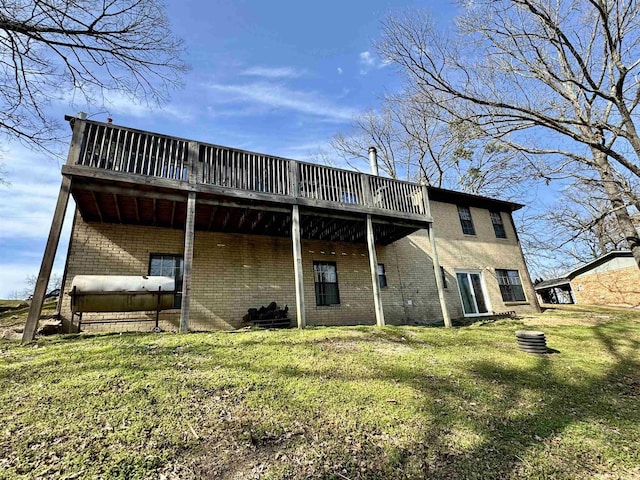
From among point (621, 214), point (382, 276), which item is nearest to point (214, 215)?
point (382, 276)

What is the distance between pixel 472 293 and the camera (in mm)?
12406

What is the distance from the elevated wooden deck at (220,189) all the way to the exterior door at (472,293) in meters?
4.35

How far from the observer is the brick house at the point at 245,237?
6.26 metres

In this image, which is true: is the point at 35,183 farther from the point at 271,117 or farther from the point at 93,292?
the point at 271,117

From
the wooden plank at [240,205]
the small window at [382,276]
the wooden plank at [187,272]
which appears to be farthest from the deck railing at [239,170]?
the small window at [382,276]

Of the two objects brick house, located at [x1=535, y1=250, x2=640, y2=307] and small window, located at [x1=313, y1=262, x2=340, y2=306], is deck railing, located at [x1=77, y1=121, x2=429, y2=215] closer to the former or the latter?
small window, located at [x1=313, y1=262, x2=340, y2=306]

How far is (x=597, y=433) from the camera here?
304 centimetres

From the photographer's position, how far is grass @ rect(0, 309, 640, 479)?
7.54 ft

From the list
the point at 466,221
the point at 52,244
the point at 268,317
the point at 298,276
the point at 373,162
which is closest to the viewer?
the point at 52,244

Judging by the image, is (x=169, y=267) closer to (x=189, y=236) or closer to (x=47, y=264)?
(x=189, y=236)

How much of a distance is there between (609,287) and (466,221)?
12.4m

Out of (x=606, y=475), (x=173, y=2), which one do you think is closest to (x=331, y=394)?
(x=606, y=475)

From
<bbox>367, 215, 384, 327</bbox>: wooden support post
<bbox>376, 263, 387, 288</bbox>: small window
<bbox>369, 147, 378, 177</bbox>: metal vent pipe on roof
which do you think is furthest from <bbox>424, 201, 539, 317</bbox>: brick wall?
<bbox>367, 215, 384, 327</bbox>: wooden support post

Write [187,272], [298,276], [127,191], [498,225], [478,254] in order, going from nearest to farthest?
[187,272]
[127,191]
[298,276]
[478,254]
[498,225]
